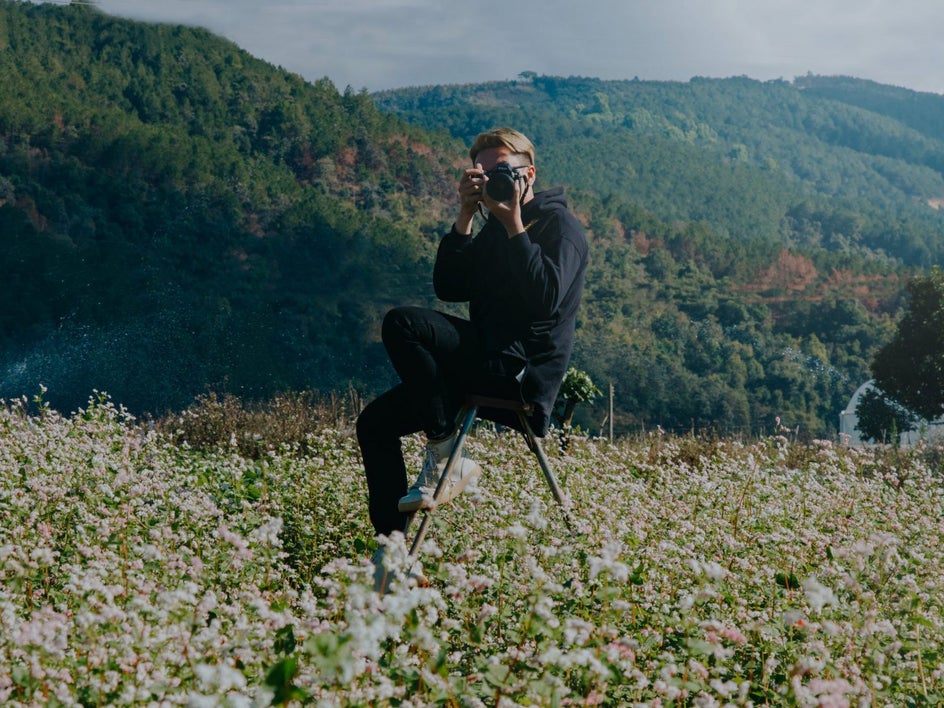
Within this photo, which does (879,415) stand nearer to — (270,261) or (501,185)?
(270,261)

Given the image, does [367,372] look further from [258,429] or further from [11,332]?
[258,429]

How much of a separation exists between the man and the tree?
29670mm

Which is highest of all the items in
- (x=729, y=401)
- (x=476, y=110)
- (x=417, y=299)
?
(x=476, y=110)

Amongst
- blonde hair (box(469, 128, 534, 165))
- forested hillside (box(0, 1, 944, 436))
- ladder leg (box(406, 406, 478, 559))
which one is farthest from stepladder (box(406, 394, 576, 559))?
forested hillside (box(0, 1, 944, 436))

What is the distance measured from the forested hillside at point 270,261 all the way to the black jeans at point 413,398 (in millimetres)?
23024

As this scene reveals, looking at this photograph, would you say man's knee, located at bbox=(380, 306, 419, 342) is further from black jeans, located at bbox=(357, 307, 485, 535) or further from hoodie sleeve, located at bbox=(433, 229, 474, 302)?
hoodie sleeve, located at bbox=(433, 229, 474, 302)

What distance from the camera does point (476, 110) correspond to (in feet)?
456

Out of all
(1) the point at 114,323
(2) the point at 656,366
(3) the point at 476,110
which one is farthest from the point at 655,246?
(3) the point at 476,110

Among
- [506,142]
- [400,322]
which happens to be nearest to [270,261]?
[506,142]

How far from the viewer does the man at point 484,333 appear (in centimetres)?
345

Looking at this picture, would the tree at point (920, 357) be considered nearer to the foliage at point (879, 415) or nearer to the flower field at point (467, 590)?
the foliage at point (879, 415)

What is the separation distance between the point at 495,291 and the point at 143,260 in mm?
38537

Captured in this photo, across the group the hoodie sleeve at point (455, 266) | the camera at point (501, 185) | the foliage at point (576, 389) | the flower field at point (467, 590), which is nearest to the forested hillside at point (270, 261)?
the foliage at point (576, 389)

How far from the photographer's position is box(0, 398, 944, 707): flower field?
1.94 metres
